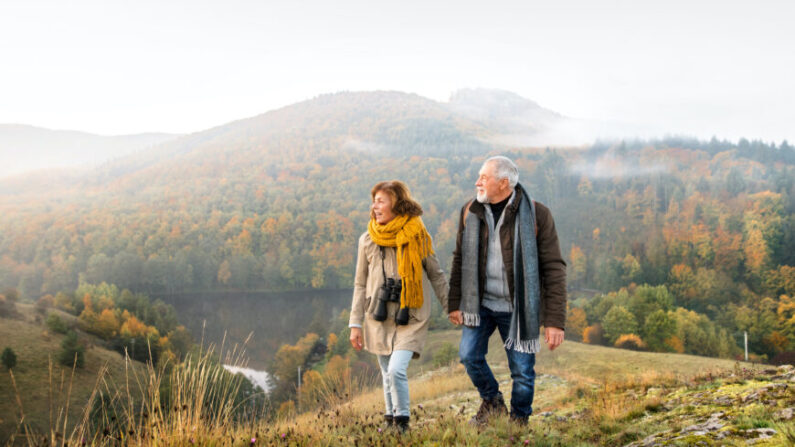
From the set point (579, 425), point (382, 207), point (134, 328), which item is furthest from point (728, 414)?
point (134, 328)

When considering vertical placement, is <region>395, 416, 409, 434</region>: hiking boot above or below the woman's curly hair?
below

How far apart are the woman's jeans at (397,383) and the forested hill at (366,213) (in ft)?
210

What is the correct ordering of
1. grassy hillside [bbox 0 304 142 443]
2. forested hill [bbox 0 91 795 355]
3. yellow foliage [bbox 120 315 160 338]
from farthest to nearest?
forested hill [bbox 0 91 795 355] → yellow foliage [bbox 120 315 160 338] → grassy hillside [bbox 0 304 142 443]

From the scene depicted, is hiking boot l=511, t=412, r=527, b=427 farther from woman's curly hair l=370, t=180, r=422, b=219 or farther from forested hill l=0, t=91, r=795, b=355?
forested hill l=0, t=91, r=795, b=355

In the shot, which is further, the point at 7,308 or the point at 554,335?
the point at 7,308

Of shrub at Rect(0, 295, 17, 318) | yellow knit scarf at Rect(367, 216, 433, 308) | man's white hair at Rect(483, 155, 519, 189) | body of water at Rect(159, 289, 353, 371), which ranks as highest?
man's white hair at Rect(483, 155, 519, 189)

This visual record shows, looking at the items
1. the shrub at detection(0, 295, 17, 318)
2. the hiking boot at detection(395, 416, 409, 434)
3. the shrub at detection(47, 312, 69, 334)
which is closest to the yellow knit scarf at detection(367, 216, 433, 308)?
the hiking boot at detection(395, 416, 409, 434)

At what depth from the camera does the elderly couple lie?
3426 millimetres

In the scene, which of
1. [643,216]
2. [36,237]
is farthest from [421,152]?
[36,237]

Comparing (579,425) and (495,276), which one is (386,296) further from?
(579,425)

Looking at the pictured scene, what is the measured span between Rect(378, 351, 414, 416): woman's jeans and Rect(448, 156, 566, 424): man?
1.61 feet

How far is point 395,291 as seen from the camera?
3.69 meters

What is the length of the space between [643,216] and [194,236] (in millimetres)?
100098

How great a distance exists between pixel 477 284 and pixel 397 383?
3.19 ft
